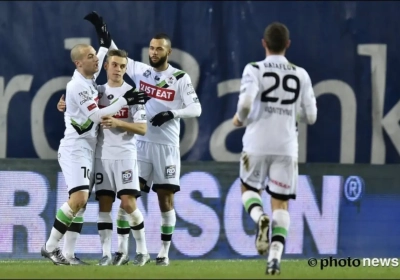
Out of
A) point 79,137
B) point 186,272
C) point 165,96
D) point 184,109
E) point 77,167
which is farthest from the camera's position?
point 165,96

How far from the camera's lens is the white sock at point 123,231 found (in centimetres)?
1105

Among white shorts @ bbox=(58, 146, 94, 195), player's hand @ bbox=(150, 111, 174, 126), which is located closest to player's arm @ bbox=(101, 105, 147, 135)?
player's hand @ bbox=(150, 111, 174, 126)

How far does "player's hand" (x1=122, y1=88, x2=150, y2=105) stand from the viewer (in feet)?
34.7

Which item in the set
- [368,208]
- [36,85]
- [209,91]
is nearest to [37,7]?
[36,85]

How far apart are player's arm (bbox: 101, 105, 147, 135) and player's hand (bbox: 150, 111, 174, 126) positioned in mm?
224

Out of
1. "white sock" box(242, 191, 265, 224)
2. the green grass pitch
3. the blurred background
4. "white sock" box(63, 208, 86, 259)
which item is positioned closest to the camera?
the green grass pitch

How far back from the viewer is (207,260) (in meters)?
12.5

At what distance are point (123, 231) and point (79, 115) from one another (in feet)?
4.03

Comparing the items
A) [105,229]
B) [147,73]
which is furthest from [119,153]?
[147,73]

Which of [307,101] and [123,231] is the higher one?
[307,101]

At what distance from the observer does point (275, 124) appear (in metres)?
9.20

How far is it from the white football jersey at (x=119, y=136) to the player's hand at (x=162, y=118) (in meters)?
0.24

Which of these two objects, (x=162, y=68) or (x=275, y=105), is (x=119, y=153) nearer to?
(x=162, y=68)

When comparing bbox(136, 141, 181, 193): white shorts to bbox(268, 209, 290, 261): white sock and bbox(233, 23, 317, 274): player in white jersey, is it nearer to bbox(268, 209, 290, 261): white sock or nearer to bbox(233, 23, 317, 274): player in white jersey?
→ bbox(233, 23, 317, 274): player in white jersey
